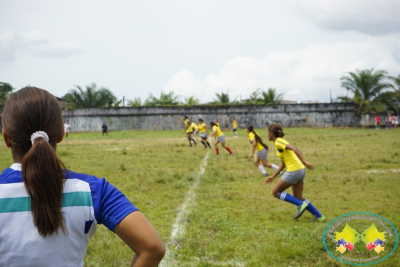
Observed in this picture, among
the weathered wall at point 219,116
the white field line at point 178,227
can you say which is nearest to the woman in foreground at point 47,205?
the white field line at point 178,227

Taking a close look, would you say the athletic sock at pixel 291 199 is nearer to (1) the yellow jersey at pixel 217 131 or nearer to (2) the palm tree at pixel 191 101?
(1) the yellow jersey at pixel 217 131

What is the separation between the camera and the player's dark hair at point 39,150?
1.51 m

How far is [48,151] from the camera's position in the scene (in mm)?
1525

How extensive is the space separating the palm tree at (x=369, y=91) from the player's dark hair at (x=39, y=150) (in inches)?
1597

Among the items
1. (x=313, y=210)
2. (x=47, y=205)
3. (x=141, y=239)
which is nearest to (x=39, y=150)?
(x=47, y=205)


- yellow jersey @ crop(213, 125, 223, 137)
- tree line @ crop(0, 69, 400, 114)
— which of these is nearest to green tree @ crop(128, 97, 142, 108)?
tree line @ crop(0, 69, 400, 114)

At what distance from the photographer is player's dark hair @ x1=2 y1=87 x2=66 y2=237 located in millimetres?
1508

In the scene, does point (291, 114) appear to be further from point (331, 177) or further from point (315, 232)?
point (315, 232)

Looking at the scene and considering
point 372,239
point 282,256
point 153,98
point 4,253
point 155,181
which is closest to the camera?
point 4,253

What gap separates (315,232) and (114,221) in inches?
173

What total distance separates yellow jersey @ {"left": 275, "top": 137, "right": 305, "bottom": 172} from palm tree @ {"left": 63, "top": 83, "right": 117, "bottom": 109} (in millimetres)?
39372

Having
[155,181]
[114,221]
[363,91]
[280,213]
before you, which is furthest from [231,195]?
[363,91]

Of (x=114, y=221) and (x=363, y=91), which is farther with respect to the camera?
(x=363, y=91)
